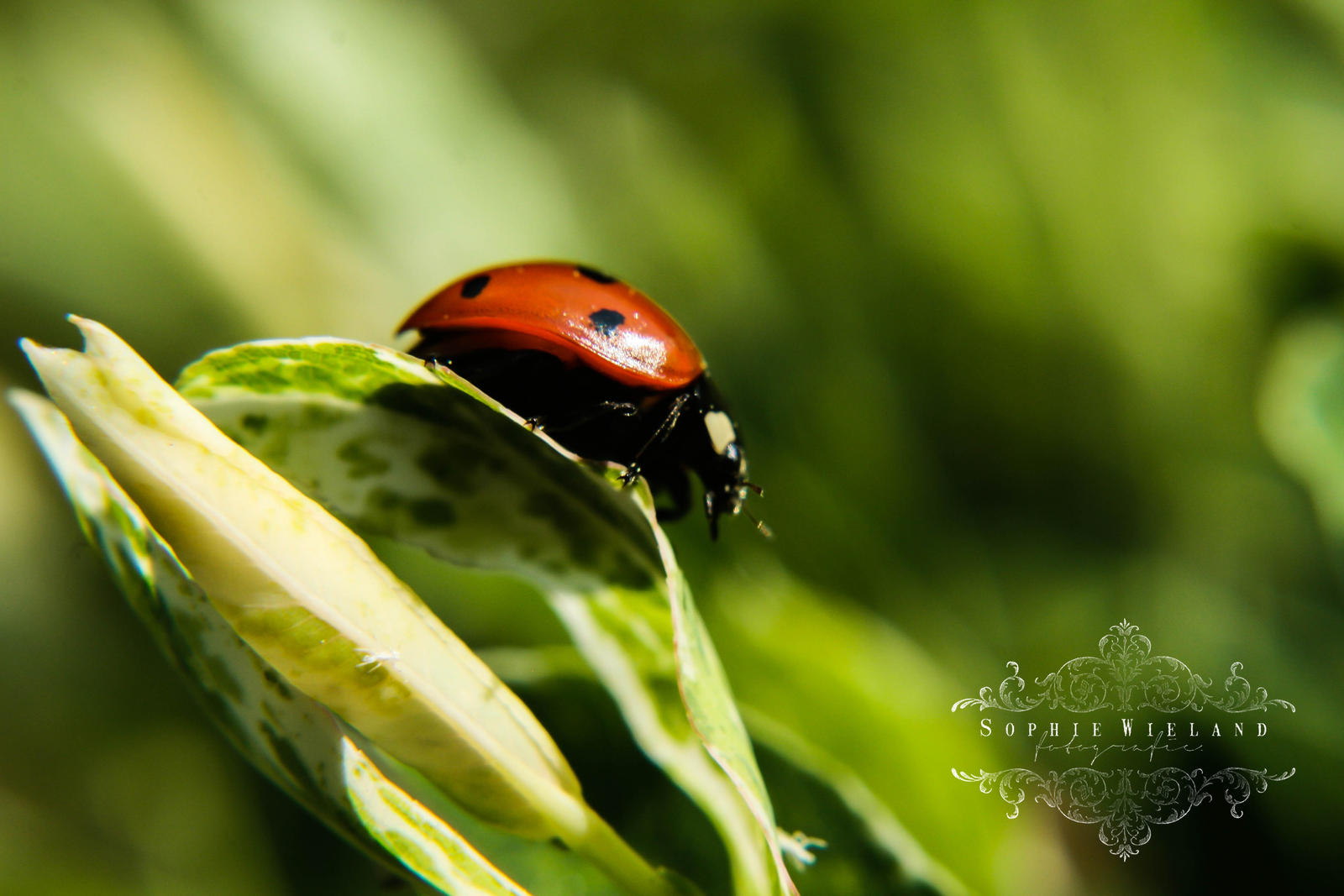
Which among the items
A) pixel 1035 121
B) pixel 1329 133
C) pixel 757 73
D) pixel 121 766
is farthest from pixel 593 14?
pixel 121 766

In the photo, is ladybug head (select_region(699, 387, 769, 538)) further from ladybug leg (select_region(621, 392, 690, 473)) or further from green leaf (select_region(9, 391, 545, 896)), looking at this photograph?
green leaf (select_region(9, 391, 545, 896))

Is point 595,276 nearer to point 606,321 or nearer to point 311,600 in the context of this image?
point 606,321

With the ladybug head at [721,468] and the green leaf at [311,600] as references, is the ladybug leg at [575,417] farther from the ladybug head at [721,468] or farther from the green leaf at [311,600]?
the green leaf at [311,600]

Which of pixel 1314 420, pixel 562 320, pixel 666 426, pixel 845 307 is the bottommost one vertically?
pixel 1314 420

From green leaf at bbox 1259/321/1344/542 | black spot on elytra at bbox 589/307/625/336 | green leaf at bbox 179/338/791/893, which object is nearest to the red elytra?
black spot on elytra at bbox 589/307/625/336

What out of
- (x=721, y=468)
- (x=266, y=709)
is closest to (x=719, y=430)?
(x=721, y=468)

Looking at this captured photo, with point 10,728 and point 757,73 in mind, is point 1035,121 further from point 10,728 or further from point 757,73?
point 10,728
